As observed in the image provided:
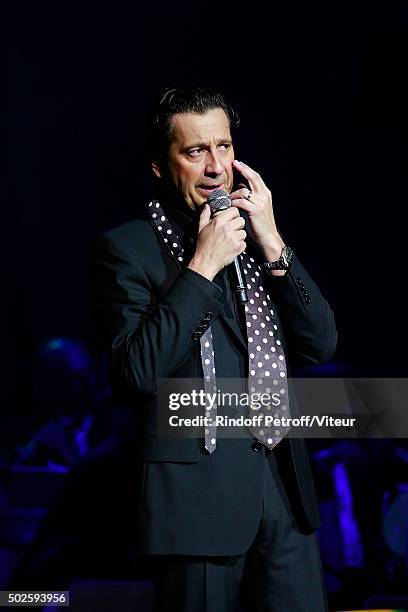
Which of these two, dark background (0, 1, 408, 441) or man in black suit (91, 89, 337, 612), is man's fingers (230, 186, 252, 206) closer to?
man in black suit (91, 89, 337, 612)

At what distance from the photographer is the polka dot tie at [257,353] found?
1.57 meters

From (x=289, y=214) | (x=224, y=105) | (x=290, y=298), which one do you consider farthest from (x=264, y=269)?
(x=289, y=214)

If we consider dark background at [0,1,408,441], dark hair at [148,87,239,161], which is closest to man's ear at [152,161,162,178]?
dark hair at [148,87,239,161]

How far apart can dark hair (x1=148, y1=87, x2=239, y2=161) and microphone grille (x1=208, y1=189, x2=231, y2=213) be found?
0.15m

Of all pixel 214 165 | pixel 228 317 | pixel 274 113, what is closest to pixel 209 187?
pixel 214 165

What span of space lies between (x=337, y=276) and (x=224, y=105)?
175cm

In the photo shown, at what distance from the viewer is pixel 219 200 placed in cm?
166

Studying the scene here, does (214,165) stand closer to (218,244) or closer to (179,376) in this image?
(218,244)

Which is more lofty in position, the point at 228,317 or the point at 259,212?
the point at 259,212

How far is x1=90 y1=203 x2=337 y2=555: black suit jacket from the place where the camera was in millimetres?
1522

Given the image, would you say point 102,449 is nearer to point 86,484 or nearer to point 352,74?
point 86,484

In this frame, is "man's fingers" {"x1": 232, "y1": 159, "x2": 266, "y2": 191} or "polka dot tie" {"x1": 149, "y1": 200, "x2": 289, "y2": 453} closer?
"polka dot tie" {"x1": 149, "y1": 200, "x2": 289, "y2": 453}

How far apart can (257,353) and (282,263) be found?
185 mm

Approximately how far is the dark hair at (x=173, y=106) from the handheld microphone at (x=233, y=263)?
0.50 feet
